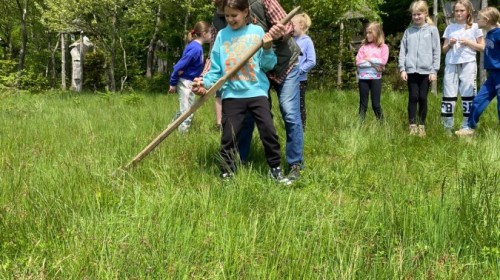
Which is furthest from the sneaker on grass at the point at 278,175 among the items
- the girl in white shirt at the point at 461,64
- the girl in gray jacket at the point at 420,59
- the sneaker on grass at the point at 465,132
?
the girl in white shirt at the point at 461,64

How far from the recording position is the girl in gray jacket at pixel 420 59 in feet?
19.7

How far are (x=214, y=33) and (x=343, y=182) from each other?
5.49ft

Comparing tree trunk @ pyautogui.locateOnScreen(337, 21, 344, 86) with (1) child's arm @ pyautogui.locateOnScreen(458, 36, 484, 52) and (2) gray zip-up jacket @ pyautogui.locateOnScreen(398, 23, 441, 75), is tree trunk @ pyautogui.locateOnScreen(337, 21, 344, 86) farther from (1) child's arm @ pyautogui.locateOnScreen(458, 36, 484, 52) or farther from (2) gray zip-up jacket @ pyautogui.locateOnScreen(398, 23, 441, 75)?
(1) child's arm @ pyautogui.locateOnScreen(458, 36, 484, 52)

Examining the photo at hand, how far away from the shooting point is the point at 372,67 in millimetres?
6777

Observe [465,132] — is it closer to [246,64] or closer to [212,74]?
[246,64]

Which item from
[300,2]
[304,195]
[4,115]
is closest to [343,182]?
[304,195]

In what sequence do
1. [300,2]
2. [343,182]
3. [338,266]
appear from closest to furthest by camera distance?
[338,266]
[343,182]
[300,2]

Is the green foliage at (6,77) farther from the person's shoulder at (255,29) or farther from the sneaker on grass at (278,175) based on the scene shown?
the sneaker on grass at (278,175)

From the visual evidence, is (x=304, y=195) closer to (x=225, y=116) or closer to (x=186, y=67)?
(x=225, y=116)

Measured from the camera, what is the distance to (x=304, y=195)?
2998 mm

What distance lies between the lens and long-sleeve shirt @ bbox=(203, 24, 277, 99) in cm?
344

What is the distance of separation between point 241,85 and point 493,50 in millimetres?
3475

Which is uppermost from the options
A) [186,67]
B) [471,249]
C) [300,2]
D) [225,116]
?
[300,2]

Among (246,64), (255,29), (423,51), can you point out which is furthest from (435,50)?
(246,64)
